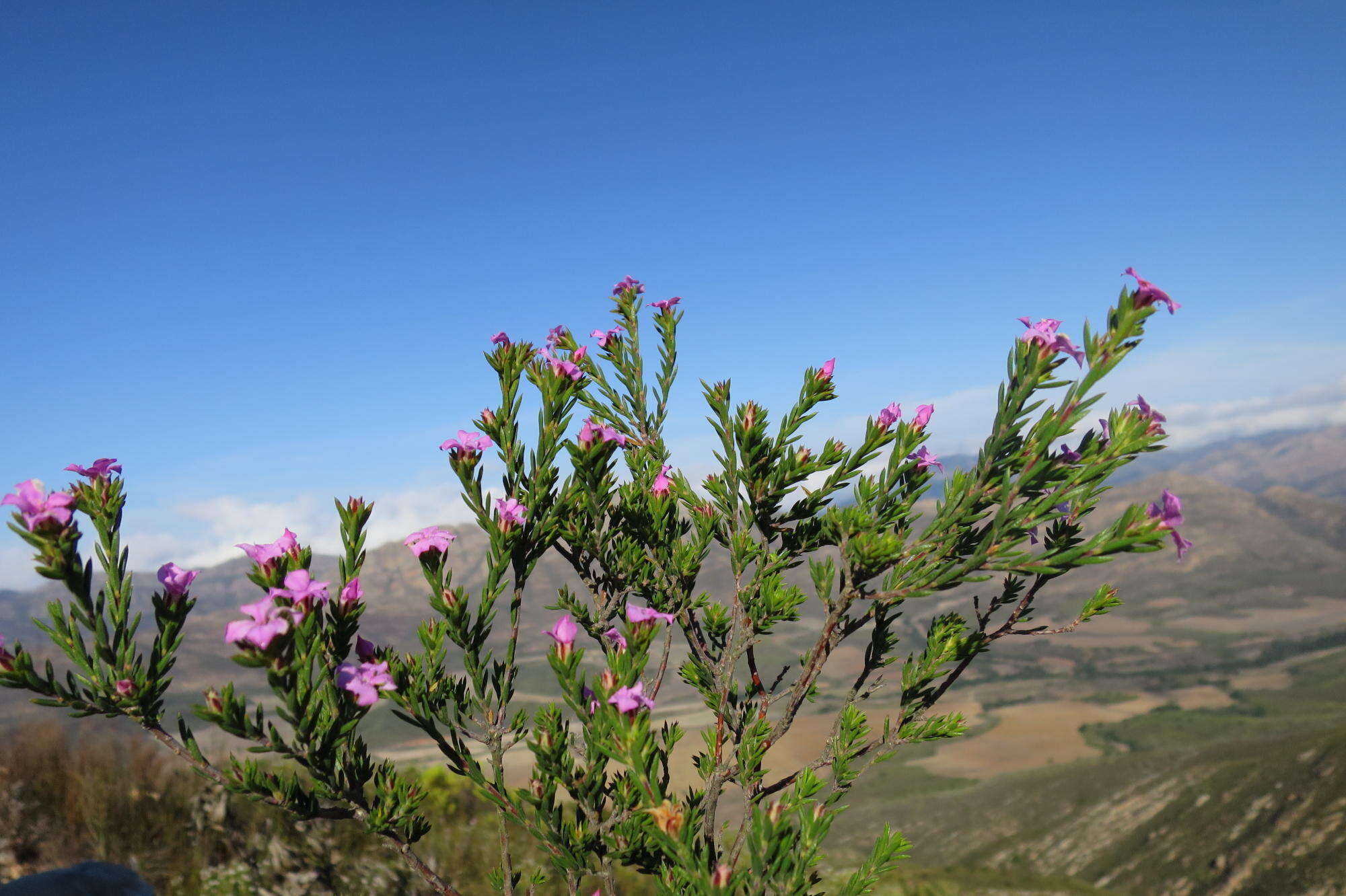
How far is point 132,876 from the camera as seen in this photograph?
17.9 ft

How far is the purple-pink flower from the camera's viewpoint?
3.52 metres

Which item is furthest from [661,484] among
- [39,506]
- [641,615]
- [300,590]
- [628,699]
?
[39,506]

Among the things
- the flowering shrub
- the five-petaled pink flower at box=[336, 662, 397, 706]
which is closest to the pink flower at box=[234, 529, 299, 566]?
the flowering shrub

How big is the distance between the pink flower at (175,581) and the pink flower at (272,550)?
0.62 ft

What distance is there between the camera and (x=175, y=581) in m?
2.61

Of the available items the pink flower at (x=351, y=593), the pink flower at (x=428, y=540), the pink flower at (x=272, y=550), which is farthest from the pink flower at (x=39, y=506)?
the pink flower at (x=428, y=540)

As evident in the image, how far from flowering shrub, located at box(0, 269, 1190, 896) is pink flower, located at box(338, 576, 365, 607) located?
0.02 meters

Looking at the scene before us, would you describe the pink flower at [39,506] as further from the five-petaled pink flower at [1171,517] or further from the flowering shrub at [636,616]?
the five-petaled pink flower at [1171,517]

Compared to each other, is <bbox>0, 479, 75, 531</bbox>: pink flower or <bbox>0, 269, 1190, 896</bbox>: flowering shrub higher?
<bbox>0, 479, 75, 531</bbox>: pink flower

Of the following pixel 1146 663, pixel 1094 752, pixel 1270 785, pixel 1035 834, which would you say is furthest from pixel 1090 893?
pixel 1146 663

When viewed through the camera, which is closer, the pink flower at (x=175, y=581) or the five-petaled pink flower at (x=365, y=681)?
the five-petaled pink flower at (x=365, y=681)

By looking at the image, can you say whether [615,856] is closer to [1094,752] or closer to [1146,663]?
[1094,752]

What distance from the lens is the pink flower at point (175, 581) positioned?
259cm

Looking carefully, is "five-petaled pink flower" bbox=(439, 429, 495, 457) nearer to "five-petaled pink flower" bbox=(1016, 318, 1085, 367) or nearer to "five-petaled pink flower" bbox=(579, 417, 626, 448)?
"five-petaled pink flower" bbox=(579, 417, 626, 448)
